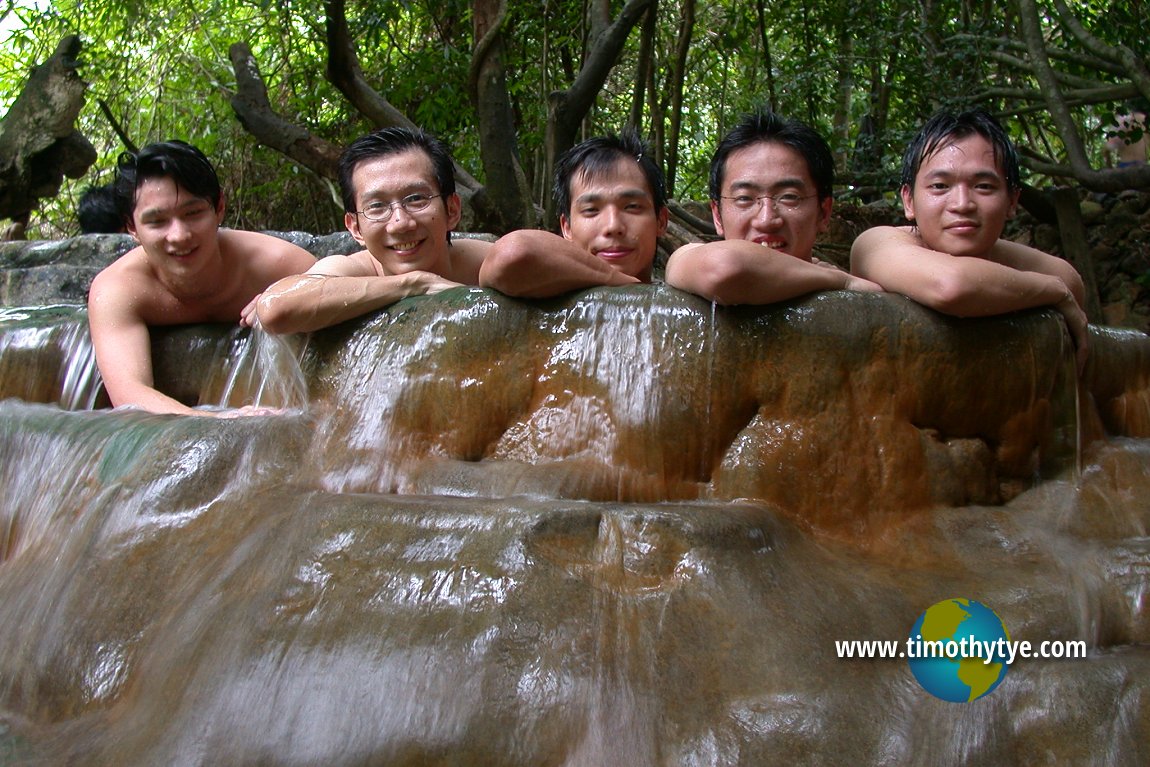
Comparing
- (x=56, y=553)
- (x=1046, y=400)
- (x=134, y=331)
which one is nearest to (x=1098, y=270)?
(x=1046, y=400)

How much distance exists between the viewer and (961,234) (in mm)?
2801

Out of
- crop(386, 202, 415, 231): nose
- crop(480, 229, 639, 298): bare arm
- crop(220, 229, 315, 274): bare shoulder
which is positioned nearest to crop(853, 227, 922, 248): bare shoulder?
crop(480, 229, 639, 298): bare arm

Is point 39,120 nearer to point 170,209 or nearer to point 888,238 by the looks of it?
point 170,209

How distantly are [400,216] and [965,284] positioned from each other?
1.64 m

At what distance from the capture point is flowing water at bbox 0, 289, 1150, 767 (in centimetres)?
184

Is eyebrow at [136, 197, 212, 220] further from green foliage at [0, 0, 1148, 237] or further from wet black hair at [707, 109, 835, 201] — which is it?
green foliage at [0, 0, 1148, 237]

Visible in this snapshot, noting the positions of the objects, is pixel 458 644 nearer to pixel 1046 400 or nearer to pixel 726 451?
pixel 726 451

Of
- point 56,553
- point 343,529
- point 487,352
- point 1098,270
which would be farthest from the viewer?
point 1098,270

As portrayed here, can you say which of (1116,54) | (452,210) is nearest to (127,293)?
(452,210)

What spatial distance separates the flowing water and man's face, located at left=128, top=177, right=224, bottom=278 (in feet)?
1.87

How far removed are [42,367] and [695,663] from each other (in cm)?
260

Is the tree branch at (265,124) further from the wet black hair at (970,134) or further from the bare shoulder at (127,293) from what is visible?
the wet black hair at (970,134)

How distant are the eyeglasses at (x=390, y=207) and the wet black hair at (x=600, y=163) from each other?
1.49 ft

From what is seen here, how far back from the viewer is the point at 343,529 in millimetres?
2131
